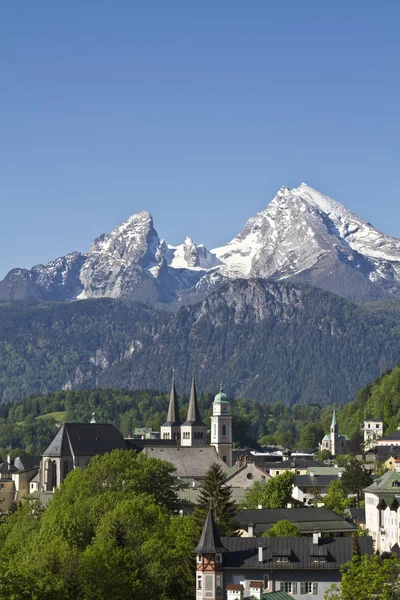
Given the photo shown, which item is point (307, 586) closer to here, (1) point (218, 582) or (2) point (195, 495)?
(1) point (218, 582)

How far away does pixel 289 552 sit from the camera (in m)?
99.5

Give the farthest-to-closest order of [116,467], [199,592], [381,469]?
[381,469]
[116,467]
[199,592]

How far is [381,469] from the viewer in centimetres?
18312

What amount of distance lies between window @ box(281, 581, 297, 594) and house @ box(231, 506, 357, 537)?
48.8 feet

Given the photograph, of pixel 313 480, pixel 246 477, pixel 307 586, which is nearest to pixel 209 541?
pixel 307 586

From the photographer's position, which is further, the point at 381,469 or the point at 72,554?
the point at 381,469

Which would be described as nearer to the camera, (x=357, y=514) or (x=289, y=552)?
(x=289, y=552)

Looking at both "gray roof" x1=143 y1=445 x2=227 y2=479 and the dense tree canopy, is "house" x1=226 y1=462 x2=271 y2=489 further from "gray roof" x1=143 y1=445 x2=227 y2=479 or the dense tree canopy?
the dense tree canopy

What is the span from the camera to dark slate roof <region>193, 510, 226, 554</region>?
9444 cm

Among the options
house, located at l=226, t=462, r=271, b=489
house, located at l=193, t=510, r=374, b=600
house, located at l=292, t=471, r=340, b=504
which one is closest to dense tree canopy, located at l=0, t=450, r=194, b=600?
house, located at l=193, t=510, r=374, b=600

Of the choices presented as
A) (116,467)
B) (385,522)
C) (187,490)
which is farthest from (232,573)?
(187,490)

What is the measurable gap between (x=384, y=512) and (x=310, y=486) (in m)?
59.7

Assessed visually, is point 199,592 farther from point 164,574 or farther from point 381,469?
point 381,469

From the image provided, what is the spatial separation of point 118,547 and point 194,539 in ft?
27.3
